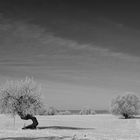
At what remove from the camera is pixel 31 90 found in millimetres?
47750

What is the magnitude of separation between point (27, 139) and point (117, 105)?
72.6 meters

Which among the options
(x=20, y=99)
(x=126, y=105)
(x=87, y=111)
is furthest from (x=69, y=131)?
(x=87, y=111)

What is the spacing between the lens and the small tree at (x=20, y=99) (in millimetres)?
46344

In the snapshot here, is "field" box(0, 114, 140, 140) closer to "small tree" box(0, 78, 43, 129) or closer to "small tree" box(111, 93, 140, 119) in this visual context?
"small tree" box(0, 78, 43, 129)

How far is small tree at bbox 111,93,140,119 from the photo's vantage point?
9375cm

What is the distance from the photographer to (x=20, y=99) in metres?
46.9

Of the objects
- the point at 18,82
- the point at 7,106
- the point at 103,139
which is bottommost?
the point at 103,139

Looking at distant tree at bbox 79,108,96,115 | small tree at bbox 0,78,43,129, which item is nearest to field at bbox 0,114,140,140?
small tree at bbox 0,78,43,129

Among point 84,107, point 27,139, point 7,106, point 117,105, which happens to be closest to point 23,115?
point 7,106

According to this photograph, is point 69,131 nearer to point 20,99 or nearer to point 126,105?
point 20,99

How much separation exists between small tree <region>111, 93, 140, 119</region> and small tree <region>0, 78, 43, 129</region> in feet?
171

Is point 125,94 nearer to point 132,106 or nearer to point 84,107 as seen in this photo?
point 132,106

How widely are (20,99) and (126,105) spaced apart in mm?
54375

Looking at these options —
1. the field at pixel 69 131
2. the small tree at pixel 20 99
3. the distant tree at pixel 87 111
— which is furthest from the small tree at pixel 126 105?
the distant tree at pixel 87 111
